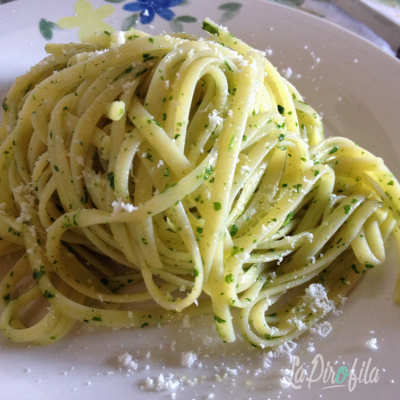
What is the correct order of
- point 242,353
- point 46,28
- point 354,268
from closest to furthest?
point 242,353 → point 354,268 → point 46,28

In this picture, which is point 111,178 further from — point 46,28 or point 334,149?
Result: point 46,28

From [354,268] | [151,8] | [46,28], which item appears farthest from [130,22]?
[354,268]

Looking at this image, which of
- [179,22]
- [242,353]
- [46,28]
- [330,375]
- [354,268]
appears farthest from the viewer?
[179,22]

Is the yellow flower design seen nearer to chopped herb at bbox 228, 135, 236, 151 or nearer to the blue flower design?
the blue flower design

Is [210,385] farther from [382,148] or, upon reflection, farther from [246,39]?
[246,39]

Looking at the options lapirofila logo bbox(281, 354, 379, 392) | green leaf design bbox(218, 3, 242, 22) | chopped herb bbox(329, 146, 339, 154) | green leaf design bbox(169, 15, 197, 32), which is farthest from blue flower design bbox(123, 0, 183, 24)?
lapirofila logo bbox(281, 354, 379, 392)
